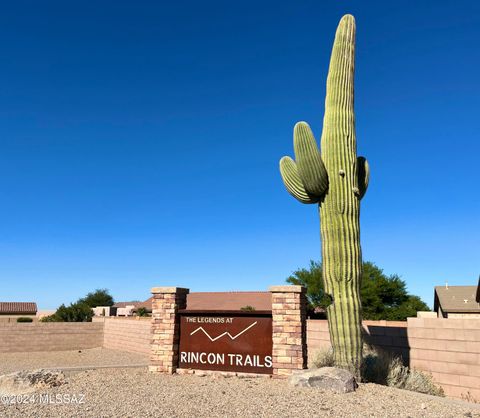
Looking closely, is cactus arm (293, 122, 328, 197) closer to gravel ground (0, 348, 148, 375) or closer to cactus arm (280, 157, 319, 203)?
cactus arm (280, 157, 319, 203)

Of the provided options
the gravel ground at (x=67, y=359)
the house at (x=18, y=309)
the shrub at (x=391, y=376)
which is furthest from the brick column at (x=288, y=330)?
the house at (x=18, y=309)

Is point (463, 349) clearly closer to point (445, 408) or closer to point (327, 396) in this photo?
point (445, 408)

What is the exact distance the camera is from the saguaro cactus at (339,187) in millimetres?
10508

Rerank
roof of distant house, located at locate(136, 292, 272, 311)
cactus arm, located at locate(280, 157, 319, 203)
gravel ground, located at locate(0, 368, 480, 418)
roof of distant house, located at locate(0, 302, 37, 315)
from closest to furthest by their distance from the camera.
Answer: gravel ground, located at locate(0, 368, 480, 418) → cactus arm, located at locate(280, 157, 319, 203) → roof of distant house, located at locate(136, 292, 272, 311) → roof of distant house, located at locate(0, 302, 37, 315)

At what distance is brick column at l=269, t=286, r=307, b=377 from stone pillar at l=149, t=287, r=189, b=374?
281 cm

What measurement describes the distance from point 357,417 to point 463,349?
702 centimetres

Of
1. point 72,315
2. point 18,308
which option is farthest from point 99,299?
point 72,315

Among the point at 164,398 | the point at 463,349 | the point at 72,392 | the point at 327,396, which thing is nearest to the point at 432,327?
the point at 463,349

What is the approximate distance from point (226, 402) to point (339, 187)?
593cm

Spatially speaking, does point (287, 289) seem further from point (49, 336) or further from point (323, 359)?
point (49, 336)

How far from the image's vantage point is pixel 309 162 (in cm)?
1113

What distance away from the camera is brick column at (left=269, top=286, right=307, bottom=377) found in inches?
403

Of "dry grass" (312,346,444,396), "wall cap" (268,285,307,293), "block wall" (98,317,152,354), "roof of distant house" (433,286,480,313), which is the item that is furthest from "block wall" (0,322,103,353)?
"roof of distant house" (433,286,480,313)

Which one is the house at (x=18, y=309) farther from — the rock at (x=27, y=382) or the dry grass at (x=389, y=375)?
the dry grass at (x=389, y=375)
